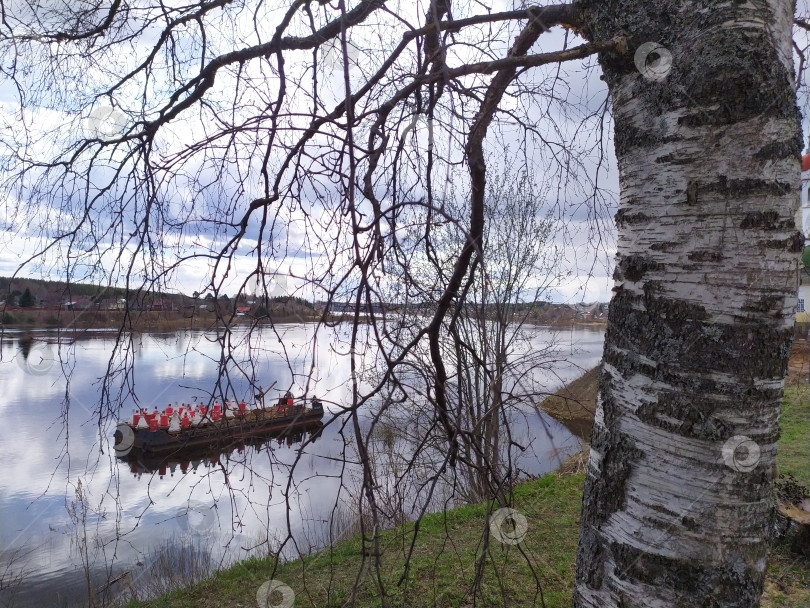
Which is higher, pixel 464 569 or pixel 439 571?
pixel 464 569

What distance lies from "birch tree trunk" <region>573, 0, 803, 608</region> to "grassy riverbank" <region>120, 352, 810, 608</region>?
1.37 meters

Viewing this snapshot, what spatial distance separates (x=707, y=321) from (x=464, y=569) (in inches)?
120

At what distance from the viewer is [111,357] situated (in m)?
1.61

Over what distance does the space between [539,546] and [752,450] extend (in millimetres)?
3542

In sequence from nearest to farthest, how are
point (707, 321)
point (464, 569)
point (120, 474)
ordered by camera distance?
1. point (707, 321)
2. point (464, 569)
3. point (120, 474)

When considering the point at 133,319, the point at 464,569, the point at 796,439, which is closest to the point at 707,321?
the point at 133,319

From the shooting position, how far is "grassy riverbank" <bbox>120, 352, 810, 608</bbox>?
3.06 metres

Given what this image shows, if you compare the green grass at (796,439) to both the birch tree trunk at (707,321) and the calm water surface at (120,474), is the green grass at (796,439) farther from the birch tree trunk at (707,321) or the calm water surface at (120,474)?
the birch tree trunk at (707,321)

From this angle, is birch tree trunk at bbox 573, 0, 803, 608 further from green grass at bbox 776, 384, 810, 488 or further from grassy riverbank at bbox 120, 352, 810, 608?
green grass at bbox 776, 384, 810, 488

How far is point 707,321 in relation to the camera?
93 centimetres

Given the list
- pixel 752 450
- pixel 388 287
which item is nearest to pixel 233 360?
pixel 388 287

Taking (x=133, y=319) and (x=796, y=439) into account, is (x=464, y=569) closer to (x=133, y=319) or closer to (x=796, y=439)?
(x=133, y=319)

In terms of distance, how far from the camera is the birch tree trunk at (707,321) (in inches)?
35.8

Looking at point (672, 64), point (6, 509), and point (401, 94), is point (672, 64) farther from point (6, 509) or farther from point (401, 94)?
point (6, 509)
